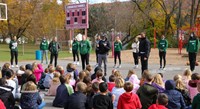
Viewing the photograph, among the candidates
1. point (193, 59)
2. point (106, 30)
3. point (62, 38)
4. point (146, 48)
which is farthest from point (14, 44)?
point (106, 30)

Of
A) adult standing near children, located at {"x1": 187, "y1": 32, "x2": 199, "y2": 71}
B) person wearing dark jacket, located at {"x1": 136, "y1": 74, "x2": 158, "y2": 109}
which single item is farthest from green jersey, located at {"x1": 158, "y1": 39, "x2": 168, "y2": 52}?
person wearing dark jacket, located at {"x1": 136, "y1": 74, "x2": 158, "y2": 109}

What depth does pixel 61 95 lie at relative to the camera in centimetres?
844

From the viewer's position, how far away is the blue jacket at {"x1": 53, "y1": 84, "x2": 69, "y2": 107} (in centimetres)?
833

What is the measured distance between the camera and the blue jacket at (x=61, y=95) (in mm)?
8328

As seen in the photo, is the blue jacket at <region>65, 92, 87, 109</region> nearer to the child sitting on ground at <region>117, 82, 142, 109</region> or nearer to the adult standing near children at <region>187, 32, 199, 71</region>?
the child sitting on ground at <region>117, 82, 142, 109</region>

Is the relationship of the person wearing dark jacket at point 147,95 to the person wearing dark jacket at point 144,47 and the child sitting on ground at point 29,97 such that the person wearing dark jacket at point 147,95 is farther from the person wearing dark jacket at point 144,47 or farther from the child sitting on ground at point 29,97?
the person wearing dark jacket at point 144,47

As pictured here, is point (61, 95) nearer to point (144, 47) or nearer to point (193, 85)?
point (193, 85)

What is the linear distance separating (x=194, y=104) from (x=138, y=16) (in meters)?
43.3

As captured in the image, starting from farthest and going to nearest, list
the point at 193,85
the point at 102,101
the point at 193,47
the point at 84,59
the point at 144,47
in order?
the point at 84,59, the point at 193,47, the point at 144,47, the point at 193,85, the point at 102,101

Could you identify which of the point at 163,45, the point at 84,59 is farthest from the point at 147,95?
the point at 163,45

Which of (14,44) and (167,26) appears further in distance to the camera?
(167,26)

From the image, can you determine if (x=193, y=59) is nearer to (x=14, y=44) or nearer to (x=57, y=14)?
(x=14, y=44)

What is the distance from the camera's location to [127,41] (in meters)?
48.8

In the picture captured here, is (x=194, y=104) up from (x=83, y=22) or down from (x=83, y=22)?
down
